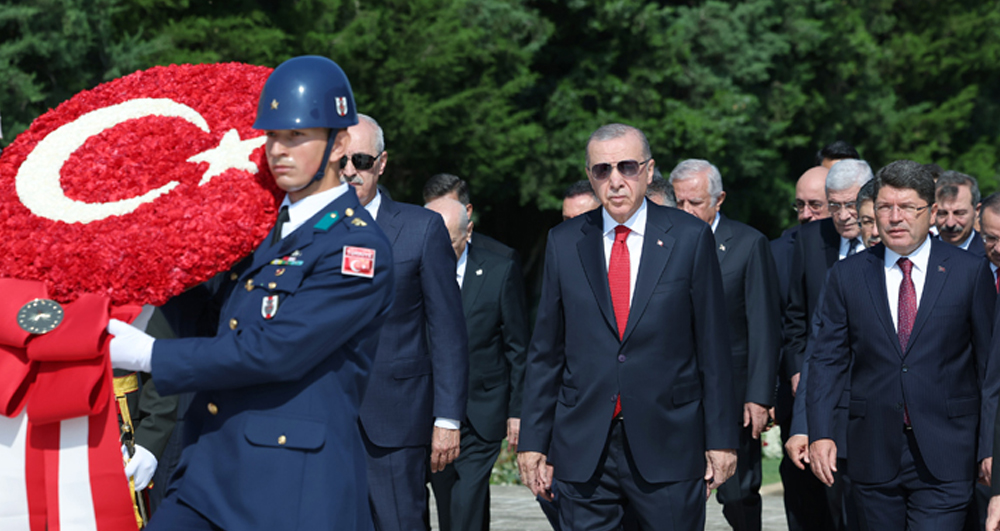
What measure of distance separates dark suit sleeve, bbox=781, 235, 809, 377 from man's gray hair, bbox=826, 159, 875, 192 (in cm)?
41

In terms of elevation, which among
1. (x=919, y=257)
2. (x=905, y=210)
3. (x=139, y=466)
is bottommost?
(x=139, y=466)

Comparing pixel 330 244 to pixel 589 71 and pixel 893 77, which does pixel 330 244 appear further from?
pixel 893 77

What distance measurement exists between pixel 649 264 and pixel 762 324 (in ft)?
7.48

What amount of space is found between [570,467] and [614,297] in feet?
2.49

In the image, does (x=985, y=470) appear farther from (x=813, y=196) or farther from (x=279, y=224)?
(x=813, y=196)

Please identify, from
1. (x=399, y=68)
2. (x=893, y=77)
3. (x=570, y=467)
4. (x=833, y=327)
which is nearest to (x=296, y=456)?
(x=570, y=467)

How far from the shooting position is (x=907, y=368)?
19.0ft

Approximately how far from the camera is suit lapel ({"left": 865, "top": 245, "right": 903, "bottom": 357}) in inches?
230

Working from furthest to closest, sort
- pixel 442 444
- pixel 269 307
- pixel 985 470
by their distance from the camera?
pixel 442 444 → pixel 985 470 → pixel 269 307

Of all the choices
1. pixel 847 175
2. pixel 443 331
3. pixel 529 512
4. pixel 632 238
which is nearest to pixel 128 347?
pixel 443 331

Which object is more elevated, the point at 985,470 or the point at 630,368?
the point at 630,368

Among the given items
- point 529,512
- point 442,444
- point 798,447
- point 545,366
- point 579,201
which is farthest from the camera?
point 529,512

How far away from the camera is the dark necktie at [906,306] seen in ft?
19.2

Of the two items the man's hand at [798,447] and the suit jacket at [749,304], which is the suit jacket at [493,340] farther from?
Result: the man's hand at [798,447]
